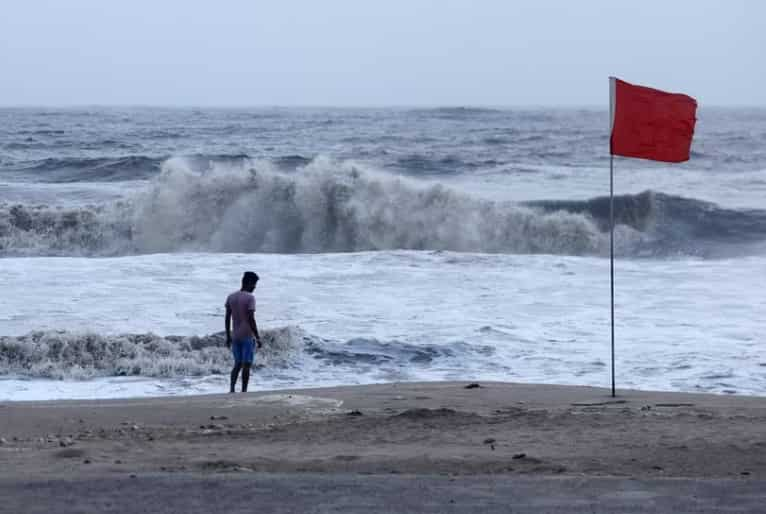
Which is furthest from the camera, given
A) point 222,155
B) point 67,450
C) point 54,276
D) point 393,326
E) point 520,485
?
point 222,155

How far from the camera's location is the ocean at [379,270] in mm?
11297

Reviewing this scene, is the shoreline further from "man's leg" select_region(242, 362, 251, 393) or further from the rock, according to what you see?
"man's leg" select_region(242, 362, 251, 393)

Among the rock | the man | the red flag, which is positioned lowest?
the rock

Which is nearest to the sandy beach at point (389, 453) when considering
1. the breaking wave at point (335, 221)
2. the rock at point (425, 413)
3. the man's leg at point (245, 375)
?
the rock at point (425, 413)

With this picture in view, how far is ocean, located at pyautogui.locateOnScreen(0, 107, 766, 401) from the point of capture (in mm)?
11297

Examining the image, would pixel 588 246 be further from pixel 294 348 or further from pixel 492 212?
pixel 294 348

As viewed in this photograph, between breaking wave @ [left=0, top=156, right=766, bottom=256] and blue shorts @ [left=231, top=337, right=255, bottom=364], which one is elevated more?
blue shorts @ [left=231, top=337, right=255, bottom=364]

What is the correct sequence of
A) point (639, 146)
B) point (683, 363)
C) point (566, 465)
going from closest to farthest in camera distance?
point (566, 465) → point (639, 146) → point (683, 363)

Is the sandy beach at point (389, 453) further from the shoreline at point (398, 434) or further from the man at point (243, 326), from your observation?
the man at point (243, 326)

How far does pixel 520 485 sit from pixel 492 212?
20178mm

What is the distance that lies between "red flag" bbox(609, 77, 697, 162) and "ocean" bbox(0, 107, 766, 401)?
8.76 feet

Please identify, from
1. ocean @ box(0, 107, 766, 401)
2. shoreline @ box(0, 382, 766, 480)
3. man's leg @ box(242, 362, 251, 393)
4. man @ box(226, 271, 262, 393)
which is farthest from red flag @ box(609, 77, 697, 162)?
man's leg @ box(242, 362, 251, 393)

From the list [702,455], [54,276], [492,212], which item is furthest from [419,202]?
[702,455]

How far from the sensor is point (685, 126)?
29.4 feet
